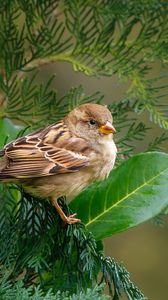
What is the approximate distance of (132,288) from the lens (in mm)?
2295

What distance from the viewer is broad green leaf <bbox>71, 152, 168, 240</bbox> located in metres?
2.41

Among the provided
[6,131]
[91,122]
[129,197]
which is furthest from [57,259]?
[91,122]

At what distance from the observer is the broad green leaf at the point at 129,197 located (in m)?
2.41

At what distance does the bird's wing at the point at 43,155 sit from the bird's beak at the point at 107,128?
102 mm

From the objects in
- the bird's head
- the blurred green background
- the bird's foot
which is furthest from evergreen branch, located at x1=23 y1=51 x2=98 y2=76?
the blurred green background

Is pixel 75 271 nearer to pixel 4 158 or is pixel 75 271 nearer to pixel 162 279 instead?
pixel 4 158

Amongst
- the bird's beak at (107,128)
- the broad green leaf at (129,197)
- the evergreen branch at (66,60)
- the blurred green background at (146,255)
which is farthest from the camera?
the blurred green background at (146,255)

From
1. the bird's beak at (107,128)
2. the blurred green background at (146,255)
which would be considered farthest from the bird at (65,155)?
the blurred green background at (146,255)

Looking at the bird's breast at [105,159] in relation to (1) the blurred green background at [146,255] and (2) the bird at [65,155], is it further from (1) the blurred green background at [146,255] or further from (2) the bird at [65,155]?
(1) the blurred green background at [146,255]

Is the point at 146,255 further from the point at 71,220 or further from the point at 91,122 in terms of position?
the point at 71,220

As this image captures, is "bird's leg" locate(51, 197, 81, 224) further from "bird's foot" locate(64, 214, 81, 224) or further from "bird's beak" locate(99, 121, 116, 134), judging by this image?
"bird's beak" locate(99, 121, 116, 134)

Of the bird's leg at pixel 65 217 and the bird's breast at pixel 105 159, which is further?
the bird's breast at pixel 105 159

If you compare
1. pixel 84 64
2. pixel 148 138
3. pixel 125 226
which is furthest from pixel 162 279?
pixel 125 226

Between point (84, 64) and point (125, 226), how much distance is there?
854 millimetres
